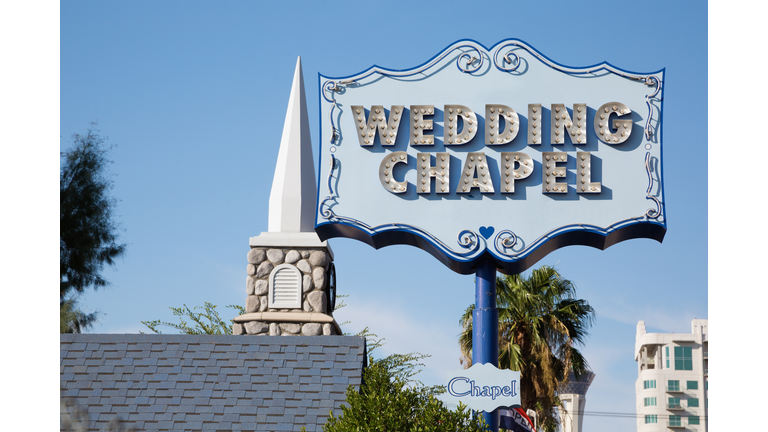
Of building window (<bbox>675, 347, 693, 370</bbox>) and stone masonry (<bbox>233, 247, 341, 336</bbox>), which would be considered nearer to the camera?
stone masonry (<bbox>233, 247, 341, 336</bbox>)

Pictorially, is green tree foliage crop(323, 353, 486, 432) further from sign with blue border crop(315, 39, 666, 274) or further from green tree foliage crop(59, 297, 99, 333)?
green tree foliage crop(59, 297, 99, 333)

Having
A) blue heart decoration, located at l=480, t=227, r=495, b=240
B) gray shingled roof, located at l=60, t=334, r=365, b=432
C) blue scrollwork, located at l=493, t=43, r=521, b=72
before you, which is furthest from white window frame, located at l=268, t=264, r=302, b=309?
blue scrollwork, located at l=493, t=43, r=521, b=72

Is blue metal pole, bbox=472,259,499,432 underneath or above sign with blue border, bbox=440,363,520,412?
above

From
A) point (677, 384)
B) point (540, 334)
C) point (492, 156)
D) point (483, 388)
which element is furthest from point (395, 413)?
point (677, 384)

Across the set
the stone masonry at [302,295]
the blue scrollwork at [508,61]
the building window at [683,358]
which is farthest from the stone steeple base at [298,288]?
the building window at [683,358]

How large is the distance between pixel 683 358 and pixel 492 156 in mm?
92331

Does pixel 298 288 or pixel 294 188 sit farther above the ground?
pixel 294 188

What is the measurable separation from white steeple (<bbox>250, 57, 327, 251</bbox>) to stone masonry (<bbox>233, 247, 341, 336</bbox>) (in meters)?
0.24

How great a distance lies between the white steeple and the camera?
15.5 m

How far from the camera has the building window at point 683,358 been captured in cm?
9300

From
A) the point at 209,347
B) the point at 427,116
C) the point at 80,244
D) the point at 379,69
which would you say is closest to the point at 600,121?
the point at 427,116

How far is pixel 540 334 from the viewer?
2228cm

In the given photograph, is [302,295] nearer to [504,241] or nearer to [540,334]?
[504,241]

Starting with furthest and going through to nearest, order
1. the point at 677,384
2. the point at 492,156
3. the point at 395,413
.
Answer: the point at 677,384 < the point at 492,156 < the point at 395,413
